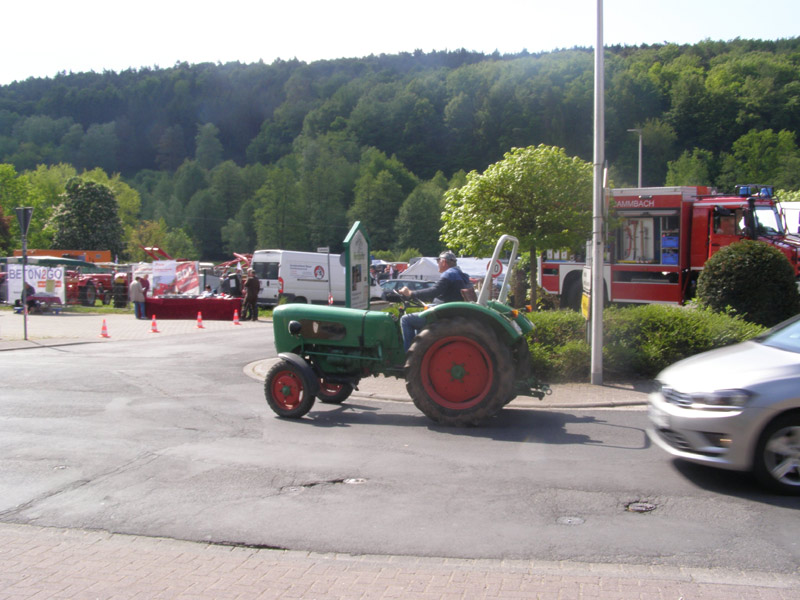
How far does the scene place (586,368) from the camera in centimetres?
1072

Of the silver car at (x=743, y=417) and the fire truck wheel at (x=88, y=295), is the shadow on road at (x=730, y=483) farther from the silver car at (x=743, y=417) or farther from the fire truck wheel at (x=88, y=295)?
the fire truck wheel at (x=88, y=295)

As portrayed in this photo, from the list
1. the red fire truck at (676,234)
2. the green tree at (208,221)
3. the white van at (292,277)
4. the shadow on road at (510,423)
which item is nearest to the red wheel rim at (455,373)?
the shadow on road at (510,423)

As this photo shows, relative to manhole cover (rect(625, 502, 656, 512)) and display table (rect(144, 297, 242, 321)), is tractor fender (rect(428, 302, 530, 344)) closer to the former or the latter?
manhole cover (rect(625, 502, 656, 512))

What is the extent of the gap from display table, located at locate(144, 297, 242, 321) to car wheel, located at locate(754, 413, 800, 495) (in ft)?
68.2

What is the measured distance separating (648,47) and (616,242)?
92.6m

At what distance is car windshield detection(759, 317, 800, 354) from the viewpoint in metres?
6.05

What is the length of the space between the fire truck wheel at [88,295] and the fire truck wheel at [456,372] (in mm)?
27885

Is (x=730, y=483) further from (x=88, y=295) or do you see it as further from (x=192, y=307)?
(x=88, y=295)

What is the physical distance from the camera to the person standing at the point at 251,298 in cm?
2384

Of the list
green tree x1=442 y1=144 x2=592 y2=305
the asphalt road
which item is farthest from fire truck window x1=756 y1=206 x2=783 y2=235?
the asphalt road

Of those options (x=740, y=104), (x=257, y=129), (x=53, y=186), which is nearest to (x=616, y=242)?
(x=740, y=104)

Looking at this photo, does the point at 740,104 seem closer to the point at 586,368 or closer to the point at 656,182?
the point at 656,182

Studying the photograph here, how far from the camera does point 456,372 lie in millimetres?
7828

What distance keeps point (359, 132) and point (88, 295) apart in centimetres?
9603
